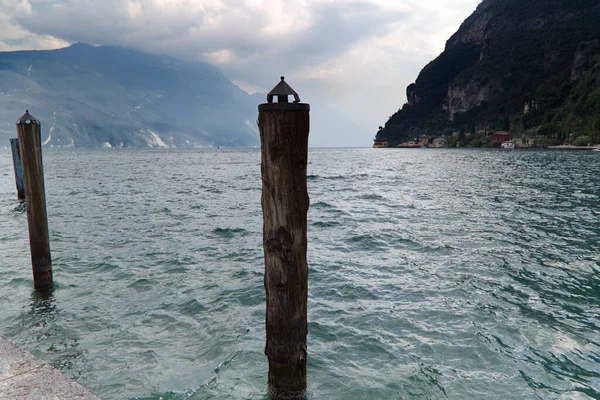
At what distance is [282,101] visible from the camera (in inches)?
152

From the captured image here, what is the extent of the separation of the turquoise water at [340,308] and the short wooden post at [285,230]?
121cm

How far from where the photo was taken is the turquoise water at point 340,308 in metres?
5.64

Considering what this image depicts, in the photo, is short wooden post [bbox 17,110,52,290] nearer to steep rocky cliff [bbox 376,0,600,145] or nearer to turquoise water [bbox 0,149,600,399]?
turquoise water [bbox 0,149,600,399]

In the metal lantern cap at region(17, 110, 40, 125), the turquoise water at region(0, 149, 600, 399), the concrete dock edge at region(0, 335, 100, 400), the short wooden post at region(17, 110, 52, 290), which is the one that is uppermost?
the metal lantern cap at region(17, 110, 40, 125)

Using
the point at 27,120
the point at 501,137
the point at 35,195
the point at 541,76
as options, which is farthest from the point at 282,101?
the point at 541,76

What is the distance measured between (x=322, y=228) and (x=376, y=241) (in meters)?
3.13

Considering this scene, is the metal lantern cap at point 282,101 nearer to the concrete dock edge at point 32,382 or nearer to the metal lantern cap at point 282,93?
the metal lantern cap at point 282,93

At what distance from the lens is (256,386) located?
5488 mm

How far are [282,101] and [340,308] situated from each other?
559cm

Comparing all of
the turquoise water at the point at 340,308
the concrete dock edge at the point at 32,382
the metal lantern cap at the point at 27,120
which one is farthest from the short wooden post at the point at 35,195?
the concrete dock edge at the point at 32,382

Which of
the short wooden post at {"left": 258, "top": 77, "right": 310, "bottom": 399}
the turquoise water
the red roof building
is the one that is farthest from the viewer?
the red roof building

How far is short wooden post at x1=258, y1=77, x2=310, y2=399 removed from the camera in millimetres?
3889

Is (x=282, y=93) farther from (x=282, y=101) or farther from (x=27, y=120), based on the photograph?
A: (x=27, y=120)

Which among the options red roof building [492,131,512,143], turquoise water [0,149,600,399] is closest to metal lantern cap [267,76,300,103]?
turquoise water [0,149,600,399]
